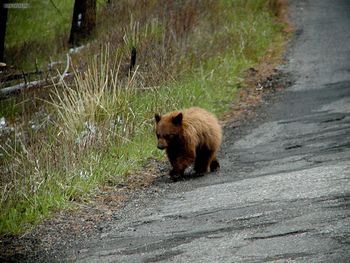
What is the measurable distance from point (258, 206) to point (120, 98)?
4.68 meters

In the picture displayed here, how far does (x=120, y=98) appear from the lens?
1219cm

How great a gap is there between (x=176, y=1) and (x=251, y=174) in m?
12.0

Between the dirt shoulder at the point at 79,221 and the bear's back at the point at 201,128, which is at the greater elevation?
the bear's back at the point at 201,128

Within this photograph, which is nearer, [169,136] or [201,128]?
[169,136]

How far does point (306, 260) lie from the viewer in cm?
601

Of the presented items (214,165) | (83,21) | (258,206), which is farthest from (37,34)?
(258,206)

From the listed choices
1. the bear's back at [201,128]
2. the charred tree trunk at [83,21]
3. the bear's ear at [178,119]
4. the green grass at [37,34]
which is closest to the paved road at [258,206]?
the bear's back at [201,128]

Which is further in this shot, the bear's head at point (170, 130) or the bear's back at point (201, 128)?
the bear's back at point (201, 128)

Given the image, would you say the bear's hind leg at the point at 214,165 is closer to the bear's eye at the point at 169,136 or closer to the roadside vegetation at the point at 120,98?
the bear's eye at the point at 169,136

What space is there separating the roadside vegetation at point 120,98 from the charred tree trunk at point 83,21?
0.41m

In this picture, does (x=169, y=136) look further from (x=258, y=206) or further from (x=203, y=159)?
(x=258, y=206)

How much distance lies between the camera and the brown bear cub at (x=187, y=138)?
32.4ft

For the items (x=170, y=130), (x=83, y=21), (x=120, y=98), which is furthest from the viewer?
(x=83, y=21)

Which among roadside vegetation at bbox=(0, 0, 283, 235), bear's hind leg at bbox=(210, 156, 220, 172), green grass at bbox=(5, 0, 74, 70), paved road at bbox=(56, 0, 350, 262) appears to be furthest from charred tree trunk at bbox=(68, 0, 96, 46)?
bear's hind leg at bbox=(210, 156, 220, 172)
